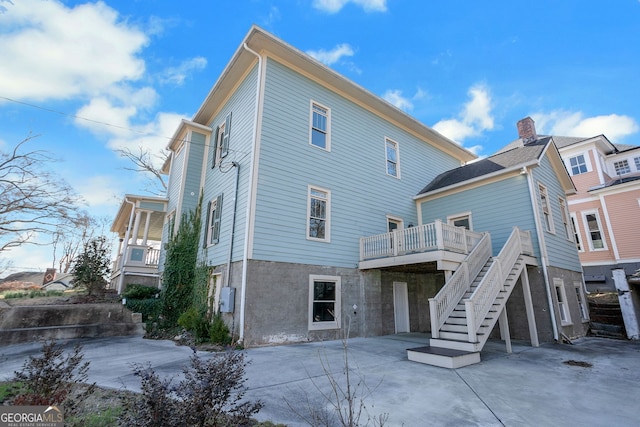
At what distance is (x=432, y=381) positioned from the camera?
16.4ft

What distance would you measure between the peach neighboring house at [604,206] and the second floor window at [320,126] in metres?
15.7

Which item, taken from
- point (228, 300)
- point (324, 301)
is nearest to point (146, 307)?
point (228, 300)

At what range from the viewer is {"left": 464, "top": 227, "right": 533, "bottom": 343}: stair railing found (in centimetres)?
666

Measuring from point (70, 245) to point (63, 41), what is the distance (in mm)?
32965

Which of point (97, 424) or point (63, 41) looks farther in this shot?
point (63, 41)

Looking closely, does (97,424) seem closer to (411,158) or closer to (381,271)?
(381,271)

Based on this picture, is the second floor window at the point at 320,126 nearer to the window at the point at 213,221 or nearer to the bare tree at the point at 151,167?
the window at the point at 213,221

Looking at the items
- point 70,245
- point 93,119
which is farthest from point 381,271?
point 70,245

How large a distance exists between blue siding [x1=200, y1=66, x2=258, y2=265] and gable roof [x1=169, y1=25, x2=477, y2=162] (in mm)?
478

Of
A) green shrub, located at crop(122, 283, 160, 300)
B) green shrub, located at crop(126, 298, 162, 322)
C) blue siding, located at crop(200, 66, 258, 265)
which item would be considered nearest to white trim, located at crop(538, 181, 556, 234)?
blue siding, located at crop(200, 66, 258, 265)

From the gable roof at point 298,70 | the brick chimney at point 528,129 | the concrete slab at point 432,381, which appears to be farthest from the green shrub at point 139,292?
the brick chimney at point 528,129

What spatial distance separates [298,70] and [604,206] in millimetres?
19277

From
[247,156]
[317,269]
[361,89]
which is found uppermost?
[361,89]

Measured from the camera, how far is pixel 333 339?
30.7 ft
